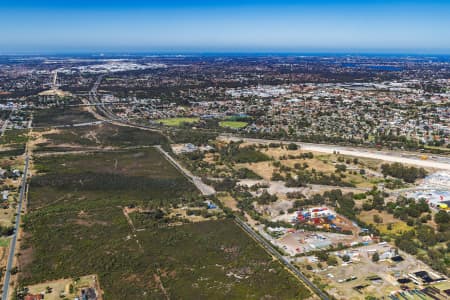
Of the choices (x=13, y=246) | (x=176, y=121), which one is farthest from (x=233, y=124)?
(x=13, y=246)

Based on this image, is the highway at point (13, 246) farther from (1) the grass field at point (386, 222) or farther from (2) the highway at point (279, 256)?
(1) the grass field at point (386, 222)

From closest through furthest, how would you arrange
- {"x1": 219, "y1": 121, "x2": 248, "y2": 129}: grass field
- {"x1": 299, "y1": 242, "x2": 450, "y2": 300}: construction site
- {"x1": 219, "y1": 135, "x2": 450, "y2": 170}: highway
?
{"x1": 299, "y1": 242, "x2": 450, "y2": 300}: construction site, {"x1": 219, "y1": 135, "x2": 450, "y2": 170}: highway, {"x1": 219, "y1": 121, "x2": 248, "y2": 129}: grass field

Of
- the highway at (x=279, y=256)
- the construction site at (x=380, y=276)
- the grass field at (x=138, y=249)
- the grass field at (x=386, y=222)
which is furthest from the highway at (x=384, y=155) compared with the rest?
the highway at (x=279, y=256)

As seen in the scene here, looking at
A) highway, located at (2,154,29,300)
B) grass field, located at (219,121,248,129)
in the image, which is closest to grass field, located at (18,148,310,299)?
highway, located at (2,154,29,300)

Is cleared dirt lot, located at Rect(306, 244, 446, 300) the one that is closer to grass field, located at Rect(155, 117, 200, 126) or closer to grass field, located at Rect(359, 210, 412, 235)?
grass field, located at Rect(359, 210, 412, 235)

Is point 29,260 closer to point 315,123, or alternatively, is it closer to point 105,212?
point 105,212

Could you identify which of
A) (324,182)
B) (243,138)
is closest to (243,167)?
(324,182)
